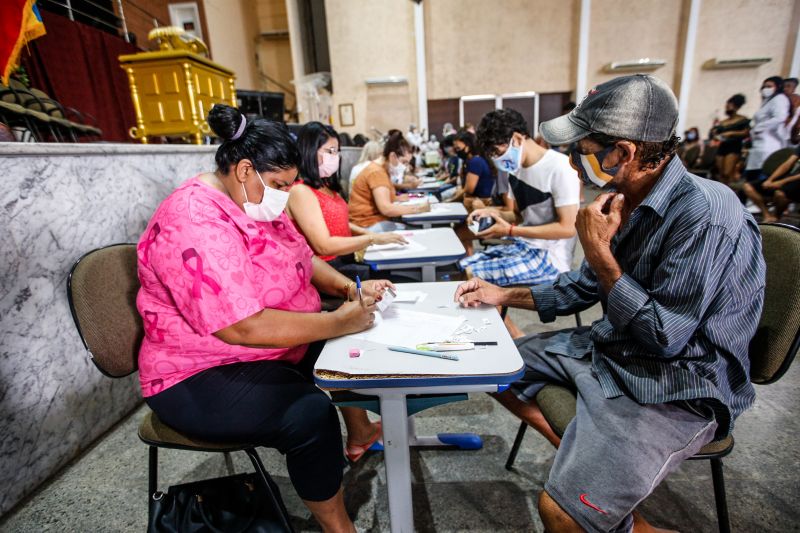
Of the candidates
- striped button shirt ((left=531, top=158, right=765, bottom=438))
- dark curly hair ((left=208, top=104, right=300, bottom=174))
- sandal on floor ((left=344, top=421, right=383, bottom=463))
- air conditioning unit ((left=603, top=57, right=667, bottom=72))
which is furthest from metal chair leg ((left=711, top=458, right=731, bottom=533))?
air conditioning unit ((left=603, top=57, right=667, bottom=72))

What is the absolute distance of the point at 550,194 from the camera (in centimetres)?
212

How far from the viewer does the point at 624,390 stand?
1.00m

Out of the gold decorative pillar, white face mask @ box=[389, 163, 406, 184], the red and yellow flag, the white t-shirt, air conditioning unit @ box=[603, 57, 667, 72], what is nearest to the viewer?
the white t-shirt

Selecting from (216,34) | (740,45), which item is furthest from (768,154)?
(216,34)

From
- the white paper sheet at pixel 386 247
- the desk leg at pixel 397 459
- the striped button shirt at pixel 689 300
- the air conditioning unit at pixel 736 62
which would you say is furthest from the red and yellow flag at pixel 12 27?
the air conditioning unit at pixel 736 62

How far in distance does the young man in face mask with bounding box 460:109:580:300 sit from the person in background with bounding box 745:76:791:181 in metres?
4.34

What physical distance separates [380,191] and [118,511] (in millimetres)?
2369

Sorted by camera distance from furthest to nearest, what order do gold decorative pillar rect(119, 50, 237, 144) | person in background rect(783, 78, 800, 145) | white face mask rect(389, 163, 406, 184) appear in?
1. person in background rect(783, 78, 800, 145)
2. white face mask rect(389, 163, 406, 184)
3. gold decorative pillar rect(119, 50, 237, 144)

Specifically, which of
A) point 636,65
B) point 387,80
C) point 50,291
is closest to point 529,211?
point 50,291

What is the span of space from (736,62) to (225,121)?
523 inches

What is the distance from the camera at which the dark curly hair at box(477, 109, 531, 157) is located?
2199 mm

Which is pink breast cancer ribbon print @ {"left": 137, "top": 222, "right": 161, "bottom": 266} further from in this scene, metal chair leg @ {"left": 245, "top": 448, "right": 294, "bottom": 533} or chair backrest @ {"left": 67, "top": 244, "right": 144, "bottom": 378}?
metal chair leg @ {"left": 245, "top": 448, "right": 294, "bottom": 533}

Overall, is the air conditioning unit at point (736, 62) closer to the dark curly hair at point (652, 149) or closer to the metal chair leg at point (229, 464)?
the dark curly hair at point (652, 149)

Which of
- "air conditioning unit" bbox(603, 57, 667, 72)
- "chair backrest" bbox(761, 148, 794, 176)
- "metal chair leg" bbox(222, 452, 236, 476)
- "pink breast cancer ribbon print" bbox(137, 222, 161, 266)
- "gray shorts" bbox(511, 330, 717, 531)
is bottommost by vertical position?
"metal chair leg" bbox(222, 452, 236, 476)
